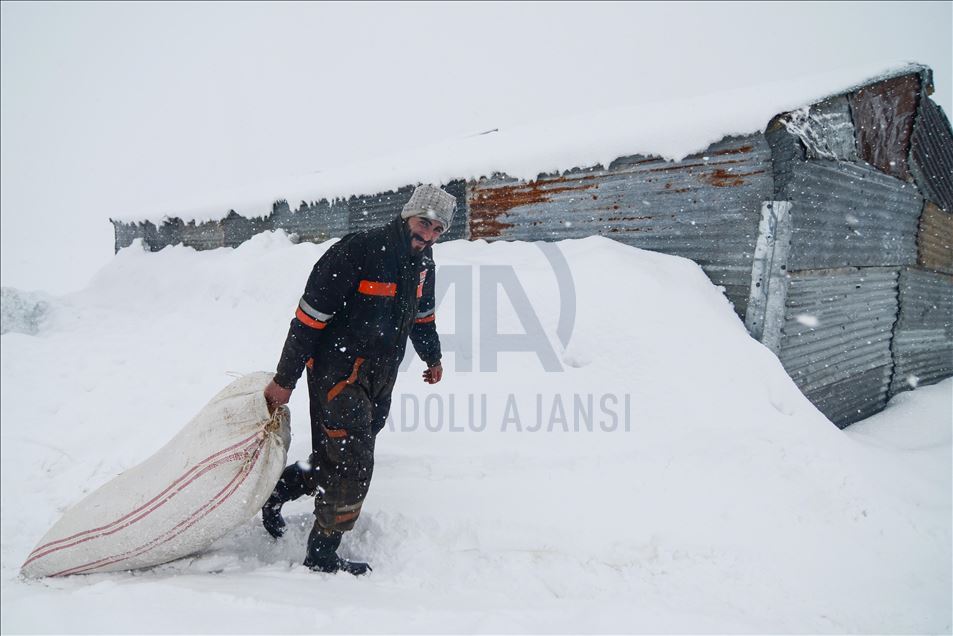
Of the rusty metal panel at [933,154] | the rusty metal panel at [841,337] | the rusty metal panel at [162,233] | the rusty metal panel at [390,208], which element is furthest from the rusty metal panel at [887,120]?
the rusty metal panel at [162,233]

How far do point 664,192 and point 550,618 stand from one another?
476cm

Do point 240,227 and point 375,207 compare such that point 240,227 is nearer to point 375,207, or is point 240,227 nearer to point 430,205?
point 375,207

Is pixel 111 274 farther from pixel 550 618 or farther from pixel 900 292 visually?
pixel 900 292

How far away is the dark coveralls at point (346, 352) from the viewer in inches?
101

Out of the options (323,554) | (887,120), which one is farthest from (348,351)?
(887,120)

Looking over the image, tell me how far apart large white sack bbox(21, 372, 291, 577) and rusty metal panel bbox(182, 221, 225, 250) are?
407 inches

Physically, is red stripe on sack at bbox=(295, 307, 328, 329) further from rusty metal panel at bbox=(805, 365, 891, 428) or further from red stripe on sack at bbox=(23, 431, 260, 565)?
rusty metal panel at bbox=(805, 365, 891, 428)

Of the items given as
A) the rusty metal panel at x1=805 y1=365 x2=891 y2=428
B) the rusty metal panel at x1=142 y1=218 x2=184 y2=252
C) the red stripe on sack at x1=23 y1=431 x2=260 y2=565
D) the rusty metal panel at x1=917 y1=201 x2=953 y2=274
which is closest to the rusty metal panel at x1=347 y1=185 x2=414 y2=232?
the red stripe on sack at x1=23 y1=431 x2=260 y2=565

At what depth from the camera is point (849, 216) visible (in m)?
5.95

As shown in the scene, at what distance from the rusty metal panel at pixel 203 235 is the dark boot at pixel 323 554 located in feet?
35.3

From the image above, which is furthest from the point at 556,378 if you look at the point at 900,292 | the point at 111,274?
the point at 111,274

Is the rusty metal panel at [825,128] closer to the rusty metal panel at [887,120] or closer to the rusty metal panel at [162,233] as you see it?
the rusty metal panel at [887,120]

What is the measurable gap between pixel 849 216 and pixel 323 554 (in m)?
6.90

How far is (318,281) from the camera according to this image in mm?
2545
